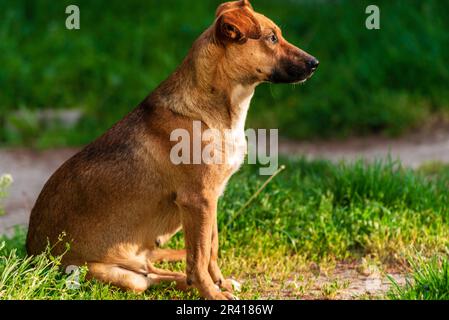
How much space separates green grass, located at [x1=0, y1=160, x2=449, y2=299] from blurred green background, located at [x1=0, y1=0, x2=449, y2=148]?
292 cm

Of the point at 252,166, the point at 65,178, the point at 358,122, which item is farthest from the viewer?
the point at 358,122

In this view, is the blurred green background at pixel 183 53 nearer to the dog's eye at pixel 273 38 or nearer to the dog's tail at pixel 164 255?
the dog's tail at pixel 164 255

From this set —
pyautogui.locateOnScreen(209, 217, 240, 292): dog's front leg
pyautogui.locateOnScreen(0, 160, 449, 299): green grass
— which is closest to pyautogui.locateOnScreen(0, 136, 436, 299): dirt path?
pyautogui.locateOnScreen(0, 160, 449, 299): green grass

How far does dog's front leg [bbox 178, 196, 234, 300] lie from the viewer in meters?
4.95

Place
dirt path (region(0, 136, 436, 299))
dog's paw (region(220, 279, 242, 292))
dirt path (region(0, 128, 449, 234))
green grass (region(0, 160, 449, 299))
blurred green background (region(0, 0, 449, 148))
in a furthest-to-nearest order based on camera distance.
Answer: blurred green background (region(0, 0, 449, 148))
dirt path (region(0, 128, 449, 234))
dirt path (region(0, 136, 436, 299))
green grass (region(0, 160, 449, 299))
dog's paw (region(220, 279, 242, 292))

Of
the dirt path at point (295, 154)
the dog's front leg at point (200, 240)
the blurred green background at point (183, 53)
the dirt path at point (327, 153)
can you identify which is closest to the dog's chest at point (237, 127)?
the dog's front leg at point (200, 240)

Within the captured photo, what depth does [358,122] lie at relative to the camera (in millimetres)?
9648

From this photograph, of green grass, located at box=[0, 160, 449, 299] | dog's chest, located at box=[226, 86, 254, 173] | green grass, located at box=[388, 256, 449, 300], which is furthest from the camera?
green grass, located at box=[0, 160, 449, 299]

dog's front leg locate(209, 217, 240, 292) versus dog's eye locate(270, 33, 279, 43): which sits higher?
dog's eye locate(270, 33, 279, 43)

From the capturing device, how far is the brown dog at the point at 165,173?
4887 millimetres

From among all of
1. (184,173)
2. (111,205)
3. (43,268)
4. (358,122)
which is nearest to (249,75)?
(184,173)

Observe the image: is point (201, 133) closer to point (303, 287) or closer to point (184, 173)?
point (184, 173)

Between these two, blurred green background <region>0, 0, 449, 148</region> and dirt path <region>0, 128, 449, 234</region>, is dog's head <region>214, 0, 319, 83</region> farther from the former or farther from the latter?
blurred green background <region>0, 0, 449, 148</region>

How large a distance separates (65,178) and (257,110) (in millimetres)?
5171
